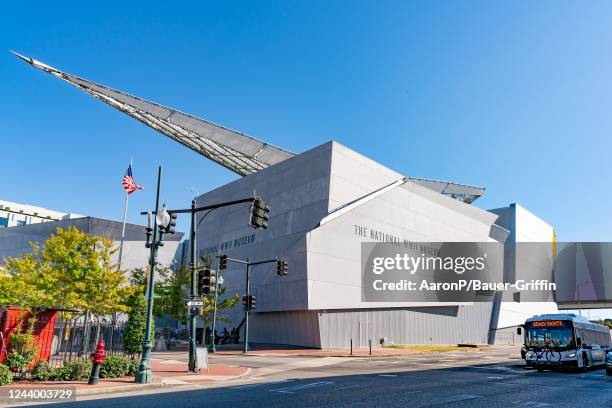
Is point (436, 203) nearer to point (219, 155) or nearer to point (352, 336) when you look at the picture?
point (352, 336)

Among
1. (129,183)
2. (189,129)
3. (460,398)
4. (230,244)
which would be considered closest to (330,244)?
(230,244)

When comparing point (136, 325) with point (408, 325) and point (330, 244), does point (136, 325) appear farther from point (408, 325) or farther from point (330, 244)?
point (408, 325)

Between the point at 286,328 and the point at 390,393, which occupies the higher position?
the point at 390,393

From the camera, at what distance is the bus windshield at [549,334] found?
24.3m

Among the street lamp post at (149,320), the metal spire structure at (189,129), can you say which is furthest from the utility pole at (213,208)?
the metal spire structure at (189,129)

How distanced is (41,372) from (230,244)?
142ft

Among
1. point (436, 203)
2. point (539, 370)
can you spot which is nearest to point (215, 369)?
point (539, 370)

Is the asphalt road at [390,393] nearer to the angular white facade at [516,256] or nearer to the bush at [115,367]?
the bush at [115,367]

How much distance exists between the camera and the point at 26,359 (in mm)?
16344

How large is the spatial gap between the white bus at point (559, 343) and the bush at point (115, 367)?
1904 cm

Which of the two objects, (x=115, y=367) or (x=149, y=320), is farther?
(x=115, y=367)

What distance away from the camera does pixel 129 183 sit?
48531mm

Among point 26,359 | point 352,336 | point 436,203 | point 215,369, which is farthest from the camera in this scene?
point 436,203

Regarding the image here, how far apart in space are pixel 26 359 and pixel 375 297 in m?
35.8
